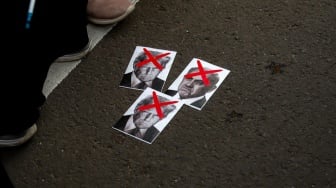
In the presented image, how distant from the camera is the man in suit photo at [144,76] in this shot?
8.08 ft

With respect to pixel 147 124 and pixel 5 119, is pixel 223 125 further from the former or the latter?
pixel 5 119

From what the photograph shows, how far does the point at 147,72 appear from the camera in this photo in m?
2.53

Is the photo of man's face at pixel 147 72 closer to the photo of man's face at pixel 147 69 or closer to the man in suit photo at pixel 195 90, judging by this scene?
the photo of man's face at pixel 147 69

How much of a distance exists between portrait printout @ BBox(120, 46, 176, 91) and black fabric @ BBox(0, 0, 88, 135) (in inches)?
14.3

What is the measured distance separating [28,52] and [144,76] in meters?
0.68

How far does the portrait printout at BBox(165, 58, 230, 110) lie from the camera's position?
93.0 inches

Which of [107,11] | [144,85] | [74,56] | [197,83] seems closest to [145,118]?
[144,85]

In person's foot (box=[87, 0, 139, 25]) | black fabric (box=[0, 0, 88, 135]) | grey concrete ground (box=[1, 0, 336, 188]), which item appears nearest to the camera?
black fabric (box=[0, 0, 88, 135])

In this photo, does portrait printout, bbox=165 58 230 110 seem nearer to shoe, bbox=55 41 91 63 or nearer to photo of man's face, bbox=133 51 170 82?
photo of man's face, bbox=133 51 170 82

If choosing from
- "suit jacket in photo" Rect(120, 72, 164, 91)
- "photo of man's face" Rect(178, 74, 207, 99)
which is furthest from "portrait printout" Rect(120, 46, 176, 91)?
"photo of man's face" Rect(178, 74, 207, 99)

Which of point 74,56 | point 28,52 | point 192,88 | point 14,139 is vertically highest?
point 28,52

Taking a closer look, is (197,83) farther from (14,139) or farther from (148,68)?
(14,139)

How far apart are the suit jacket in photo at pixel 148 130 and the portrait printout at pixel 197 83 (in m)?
0.21

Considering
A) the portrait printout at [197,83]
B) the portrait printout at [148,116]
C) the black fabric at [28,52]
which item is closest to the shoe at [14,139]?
the black fabric at [28,52]
